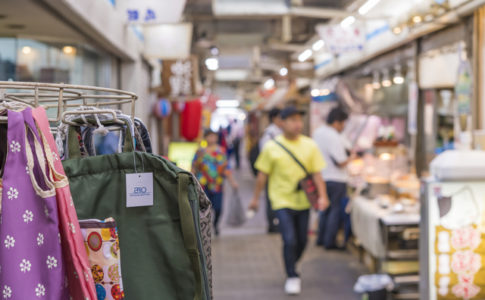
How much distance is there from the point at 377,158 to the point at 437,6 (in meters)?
2.29

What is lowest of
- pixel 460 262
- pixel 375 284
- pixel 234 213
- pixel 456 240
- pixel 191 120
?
pixel 375 284

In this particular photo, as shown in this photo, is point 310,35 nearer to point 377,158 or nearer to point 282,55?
point 282,55

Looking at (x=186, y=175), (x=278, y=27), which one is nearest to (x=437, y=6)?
(x=186, y=175)

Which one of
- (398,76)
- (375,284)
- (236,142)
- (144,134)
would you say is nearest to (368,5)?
(398,76)

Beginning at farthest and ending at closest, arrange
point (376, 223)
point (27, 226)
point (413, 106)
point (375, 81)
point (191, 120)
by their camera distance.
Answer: point (191, 120), point (375, 81), point (413, 106), point (376, 223), point (27, 226)

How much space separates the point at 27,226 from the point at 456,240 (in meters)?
2.93

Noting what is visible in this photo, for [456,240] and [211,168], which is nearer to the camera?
[456,240]

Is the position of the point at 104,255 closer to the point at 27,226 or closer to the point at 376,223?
the point at 27,226

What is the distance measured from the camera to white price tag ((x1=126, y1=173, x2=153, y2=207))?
5.89 feet

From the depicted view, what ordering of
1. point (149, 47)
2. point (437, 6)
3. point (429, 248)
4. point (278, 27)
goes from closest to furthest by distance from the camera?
point (429, 248) < point (437, 6) < point (149, 47) < point (278, 27)

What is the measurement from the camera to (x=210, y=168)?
27.1 feet

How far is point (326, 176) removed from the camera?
7.59 meters

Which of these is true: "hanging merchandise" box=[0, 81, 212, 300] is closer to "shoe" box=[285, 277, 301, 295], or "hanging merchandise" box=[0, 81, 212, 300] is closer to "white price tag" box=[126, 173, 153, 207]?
"white price tag" box=[126, 173, 153, 207]

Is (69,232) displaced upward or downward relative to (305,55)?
downward
